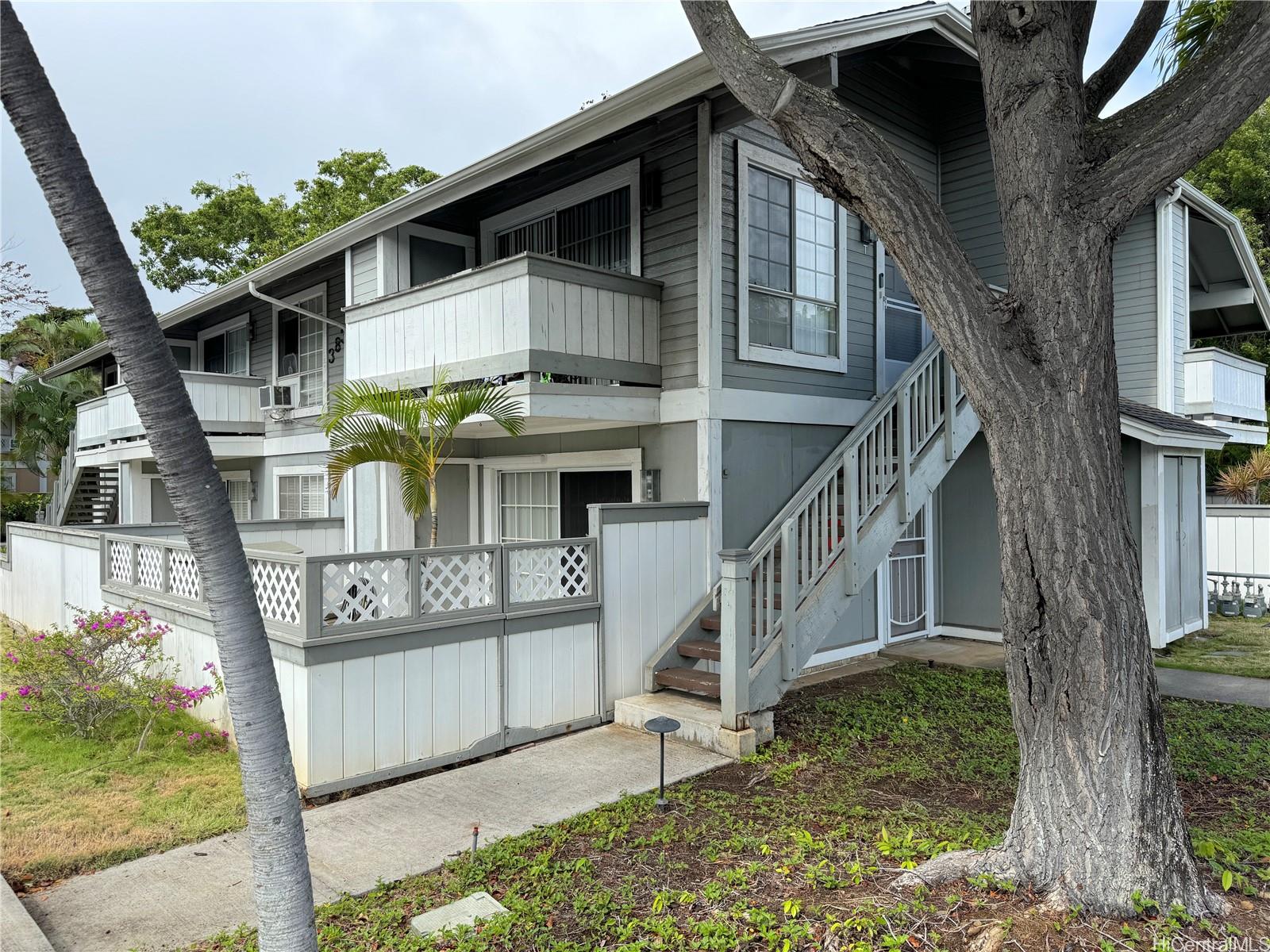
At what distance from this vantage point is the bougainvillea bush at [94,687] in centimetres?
692

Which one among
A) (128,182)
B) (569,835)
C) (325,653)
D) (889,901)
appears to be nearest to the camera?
(889,901)

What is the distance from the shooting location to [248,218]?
28.3m

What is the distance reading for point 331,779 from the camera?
568cm

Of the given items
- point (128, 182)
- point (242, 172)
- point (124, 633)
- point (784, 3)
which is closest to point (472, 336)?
point (124, 633)

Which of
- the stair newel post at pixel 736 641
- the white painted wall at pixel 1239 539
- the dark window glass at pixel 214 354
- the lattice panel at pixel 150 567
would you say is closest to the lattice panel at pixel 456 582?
the stair newel post at pixel 736 641

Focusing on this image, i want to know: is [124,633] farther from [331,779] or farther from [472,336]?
[472,336]

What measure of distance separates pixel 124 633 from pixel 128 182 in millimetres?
22498

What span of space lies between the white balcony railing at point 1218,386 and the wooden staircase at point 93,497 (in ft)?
61.9

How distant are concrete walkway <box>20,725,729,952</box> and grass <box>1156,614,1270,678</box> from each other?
242 inches

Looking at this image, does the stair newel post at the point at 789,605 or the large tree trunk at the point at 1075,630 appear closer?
the large tree trunk at the point at 1075,630

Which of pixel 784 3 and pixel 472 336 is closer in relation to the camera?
pixel 472 336

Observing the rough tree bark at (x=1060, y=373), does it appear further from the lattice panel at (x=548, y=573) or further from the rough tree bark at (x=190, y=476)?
the lattice panel at (x=548, y=573)

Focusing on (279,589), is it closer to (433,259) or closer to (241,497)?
(433,259)

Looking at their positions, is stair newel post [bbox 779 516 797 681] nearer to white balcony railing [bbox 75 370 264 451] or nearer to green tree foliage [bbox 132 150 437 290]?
white balcony railing [bbox 75 370 264 451]
